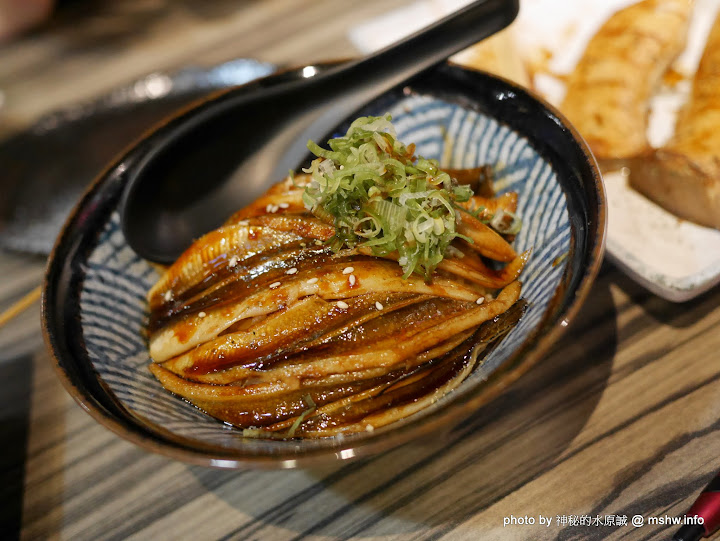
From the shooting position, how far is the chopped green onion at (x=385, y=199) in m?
1.07

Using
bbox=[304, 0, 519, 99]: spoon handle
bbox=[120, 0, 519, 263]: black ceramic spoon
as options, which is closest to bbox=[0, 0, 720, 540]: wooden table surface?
bbox=[120, 0, 519, 263]: black ceramic spoon

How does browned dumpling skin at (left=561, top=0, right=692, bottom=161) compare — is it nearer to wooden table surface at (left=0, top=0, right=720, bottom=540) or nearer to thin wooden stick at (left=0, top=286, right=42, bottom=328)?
wooden table surface at (left=0, top=0, right=720, bottom=540)

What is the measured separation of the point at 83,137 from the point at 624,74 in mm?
1988

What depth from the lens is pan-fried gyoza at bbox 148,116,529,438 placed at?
3.45 ft

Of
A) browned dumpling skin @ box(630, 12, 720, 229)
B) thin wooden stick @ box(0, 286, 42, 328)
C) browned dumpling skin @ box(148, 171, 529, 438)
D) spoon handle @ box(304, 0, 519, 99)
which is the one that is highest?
spoon handle @ box(304, 0, 519, 99)

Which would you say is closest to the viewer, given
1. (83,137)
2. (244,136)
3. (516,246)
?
(516,246)

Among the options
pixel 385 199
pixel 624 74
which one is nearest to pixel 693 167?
pixel 624 74

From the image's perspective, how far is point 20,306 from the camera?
1.67 meters

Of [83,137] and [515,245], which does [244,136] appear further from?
[83,137]

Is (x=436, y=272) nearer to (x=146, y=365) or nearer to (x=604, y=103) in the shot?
(x=146, y=365)

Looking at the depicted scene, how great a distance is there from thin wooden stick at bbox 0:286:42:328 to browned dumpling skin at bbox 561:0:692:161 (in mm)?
1754

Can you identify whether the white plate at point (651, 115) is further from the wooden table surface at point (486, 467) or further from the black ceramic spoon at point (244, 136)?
the black ceramic spoon at point (244, 136)

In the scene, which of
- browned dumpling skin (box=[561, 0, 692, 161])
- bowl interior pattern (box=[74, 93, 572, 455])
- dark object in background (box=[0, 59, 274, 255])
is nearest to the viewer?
bowl interior pattern (box=[74, 93, 572, 455])

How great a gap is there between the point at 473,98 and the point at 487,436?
0.81 m
